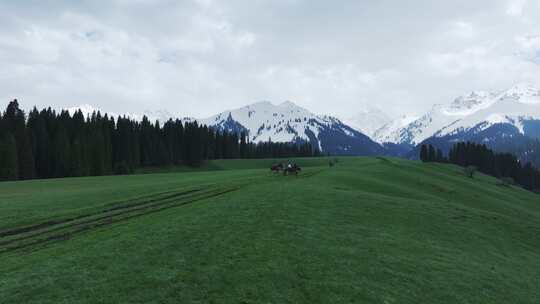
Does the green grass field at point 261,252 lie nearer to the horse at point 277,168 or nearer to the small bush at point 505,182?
the horse at point 277,168

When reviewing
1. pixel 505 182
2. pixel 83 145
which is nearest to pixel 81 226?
pixel 83 145

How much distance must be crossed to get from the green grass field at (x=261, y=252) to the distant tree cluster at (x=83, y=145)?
6797cm

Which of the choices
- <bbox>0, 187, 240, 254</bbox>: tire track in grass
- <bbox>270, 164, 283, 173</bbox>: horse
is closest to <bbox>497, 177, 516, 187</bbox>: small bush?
<bbox>270, 164, 283, 173</bbox>: horse

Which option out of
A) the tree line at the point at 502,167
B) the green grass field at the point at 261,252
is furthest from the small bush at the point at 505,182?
the green grass field at the point at 261,252

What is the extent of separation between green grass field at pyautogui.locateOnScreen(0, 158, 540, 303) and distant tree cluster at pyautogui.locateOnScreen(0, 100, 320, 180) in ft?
223

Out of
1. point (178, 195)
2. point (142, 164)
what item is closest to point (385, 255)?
point (178, 195)

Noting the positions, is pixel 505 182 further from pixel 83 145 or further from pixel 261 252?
pixel 261 252

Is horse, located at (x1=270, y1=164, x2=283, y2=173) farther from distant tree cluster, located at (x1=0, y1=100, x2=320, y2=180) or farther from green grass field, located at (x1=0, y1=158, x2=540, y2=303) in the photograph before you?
distant tree cluster, located at (x1=0, y1=100, x2=320, y2=180)

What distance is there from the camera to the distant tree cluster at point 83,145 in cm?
9281

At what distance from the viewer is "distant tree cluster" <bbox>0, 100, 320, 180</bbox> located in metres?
92.8

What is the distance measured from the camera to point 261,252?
17.1 meters

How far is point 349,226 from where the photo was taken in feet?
79.3

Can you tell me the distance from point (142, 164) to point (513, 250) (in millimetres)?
118473

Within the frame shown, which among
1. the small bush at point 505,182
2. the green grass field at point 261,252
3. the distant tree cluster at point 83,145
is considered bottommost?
the small bush at point 505,182
